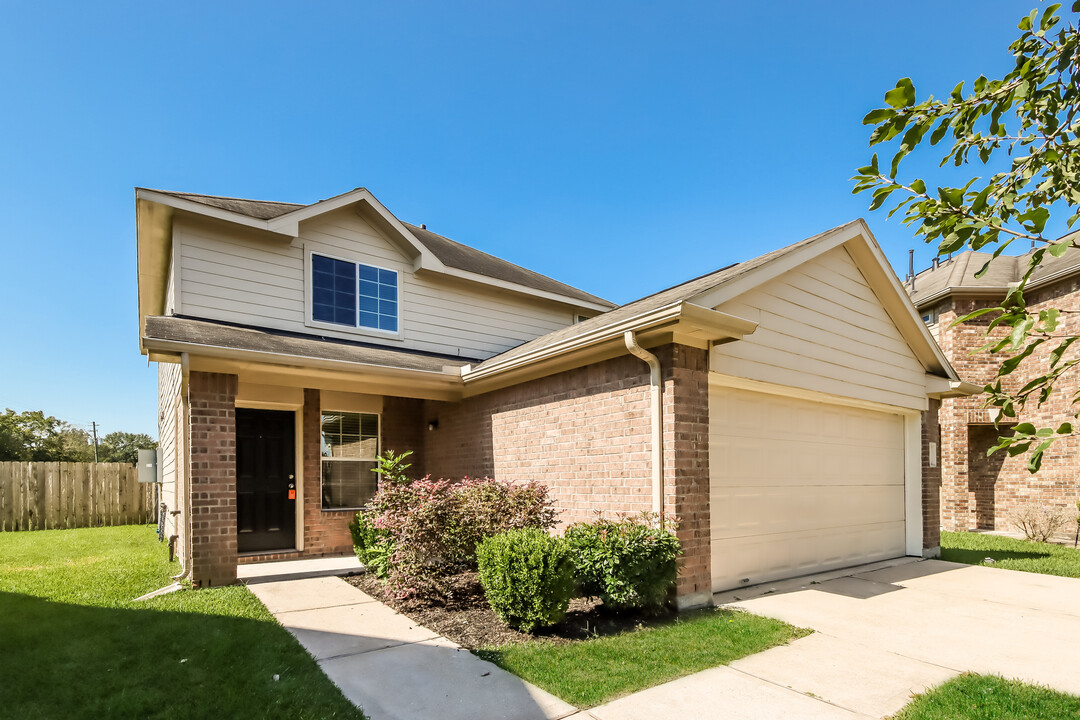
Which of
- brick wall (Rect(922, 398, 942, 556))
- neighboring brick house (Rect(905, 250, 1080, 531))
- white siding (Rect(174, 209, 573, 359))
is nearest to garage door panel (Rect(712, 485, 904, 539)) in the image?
brick wall (Rect(922, 398, 942, 556))

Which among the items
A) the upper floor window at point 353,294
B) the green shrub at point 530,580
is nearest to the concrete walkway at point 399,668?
the green shrub at point 530,580

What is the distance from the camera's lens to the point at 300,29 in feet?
28.4

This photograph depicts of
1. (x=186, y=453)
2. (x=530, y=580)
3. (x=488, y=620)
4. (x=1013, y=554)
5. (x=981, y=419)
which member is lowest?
(x=1013, y=554)

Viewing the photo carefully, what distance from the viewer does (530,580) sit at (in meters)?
5.25

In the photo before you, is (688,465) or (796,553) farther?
(796,553)

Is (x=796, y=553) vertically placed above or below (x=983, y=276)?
below

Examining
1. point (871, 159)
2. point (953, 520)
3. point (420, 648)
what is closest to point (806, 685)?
point (420, 648)

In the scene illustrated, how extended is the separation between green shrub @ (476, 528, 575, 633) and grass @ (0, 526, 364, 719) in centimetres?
170

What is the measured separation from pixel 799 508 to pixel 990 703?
4.08m

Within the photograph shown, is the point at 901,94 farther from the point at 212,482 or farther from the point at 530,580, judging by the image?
the point at 212,482

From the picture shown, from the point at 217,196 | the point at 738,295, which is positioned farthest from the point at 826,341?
the point at 217,196

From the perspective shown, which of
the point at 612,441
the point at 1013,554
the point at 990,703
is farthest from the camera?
the point at 1013,554

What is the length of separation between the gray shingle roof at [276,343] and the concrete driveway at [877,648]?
5.60 m

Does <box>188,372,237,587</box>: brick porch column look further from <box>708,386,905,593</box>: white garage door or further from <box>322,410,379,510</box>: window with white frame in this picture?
<box>708,386,905,593</box>: white garage door
